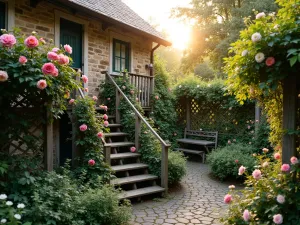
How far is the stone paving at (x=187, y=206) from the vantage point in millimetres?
4453

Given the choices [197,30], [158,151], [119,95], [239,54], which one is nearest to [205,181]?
[158,151]

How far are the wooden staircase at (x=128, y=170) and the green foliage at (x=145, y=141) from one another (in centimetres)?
15

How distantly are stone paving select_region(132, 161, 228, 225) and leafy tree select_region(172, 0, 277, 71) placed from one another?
1128cm

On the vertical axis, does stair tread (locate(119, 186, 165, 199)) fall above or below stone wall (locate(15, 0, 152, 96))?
below

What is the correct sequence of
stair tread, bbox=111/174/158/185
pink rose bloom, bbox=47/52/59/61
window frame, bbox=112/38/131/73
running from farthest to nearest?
window frame, bbox=112/38/131/73 < stair tread, bbox=111/174/158/185 < pink rose bloom, bbox=47/52/59/61

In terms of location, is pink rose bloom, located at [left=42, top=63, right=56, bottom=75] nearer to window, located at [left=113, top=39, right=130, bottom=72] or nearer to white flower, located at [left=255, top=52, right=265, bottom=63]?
white flower, located at [left=255, top=52, right=265, bottom=63]

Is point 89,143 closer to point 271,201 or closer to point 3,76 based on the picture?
point 3,76

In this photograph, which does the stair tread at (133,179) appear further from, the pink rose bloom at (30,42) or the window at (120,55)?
the window at (120,55)

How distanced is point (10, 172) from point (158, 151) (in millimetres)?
3268

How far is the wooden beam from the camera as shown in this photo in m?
3.05

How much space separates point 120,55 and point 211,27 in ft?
34.1

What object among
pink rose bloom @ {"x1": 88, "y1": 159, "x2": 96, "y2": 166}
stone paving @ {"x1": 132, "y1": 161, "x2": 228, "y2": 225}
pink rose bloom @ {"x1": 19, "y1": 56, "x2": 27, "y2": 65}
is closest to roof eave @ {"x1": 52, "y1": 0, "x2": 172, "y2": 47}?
pink rose bloom @ {"x1": 19, "y1": 56, "x2": 27, "y2": 65}

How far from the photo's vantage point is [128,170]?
5953 mm

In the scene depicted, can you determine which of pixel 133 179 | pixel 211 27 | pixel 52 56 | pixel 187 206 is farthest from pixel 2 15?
pixel 211 27
